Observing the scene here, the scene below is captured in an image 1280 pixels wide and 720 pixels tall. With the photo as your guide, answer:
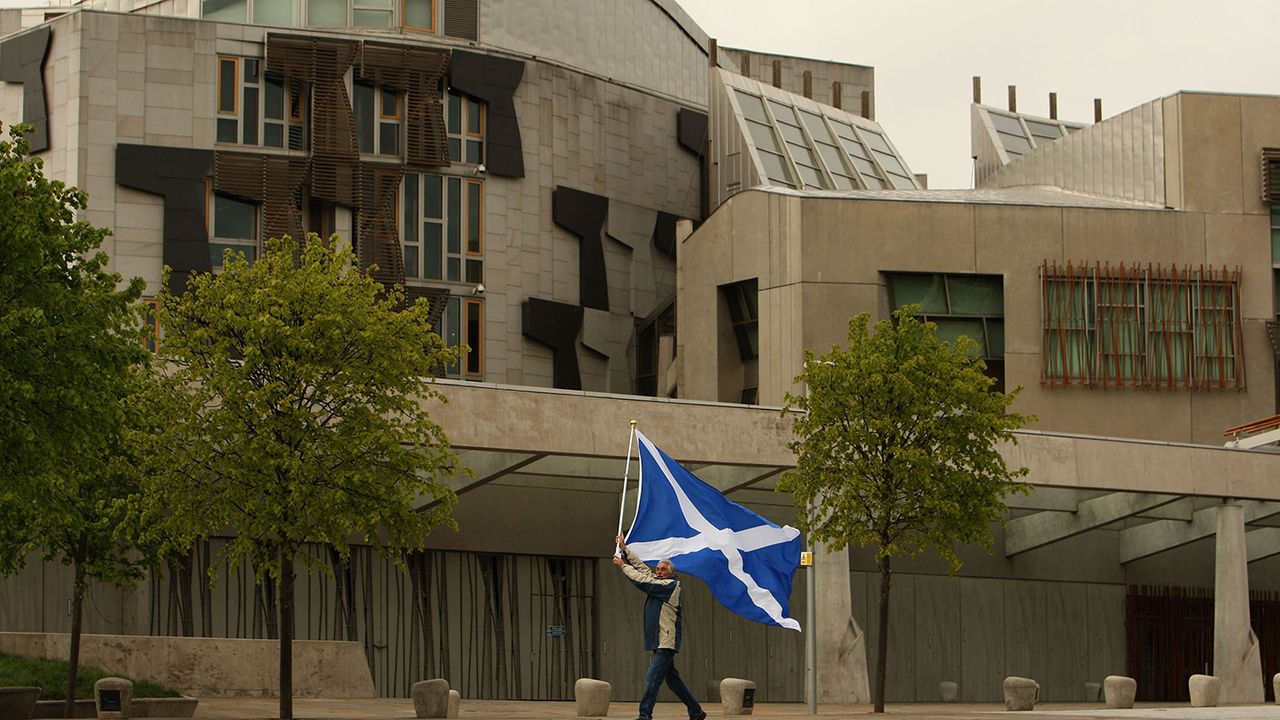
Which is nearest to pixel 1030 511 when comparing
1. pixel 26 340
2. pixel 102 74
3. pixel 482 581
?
pixel 482 581

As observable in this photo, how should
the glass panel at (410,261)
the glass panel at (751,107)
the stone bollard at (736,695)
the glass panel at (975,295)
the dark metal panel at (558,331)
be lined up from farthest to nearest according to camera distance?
the glass panel at (751,107) < the dark metal panel at (558,331) < the glass panel at (410,261) < the glass panel at (975,295) < the stone bollard at (736,695)

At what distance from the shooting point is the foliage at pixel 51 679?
95.7 feet

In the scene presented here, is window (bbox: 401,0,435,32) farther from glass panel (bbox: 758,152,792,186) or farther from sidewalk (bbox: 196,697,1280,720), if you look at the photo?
sidewalk (bbox: 196,697,1280,720)

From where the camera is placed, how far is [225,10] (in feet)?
180

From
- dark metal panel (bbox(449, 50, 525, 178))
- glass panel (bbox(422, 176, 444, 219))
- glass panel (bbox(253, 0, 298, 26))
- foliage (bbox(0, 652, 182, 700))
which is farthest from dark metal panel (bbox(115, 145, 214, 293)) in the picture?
foliage (bbox(0, 652, 182, 700))

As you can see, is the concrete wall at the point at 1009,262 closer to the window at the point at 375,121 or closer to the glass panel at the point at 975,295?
the glass panel at the point at 975,295

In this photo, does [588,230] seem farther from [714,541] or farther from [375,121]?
[714,541]

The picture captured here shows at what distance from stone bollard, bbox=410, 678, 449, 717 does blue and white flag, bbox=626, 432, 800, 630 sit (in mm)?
5347

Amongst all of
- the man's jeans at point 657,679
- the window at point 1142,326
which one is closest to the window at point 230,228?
the window at point 1142,326

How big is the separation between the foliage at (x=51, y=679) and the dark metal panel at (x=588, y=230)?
26.5 m

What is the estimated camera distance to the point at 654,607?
20.6 metres

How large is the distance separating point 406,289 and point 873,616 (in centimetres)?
1575

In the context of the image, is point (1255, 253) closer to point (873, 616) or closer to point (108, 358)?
point (873, 616)

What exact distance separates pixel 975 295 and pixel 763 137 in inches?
429
